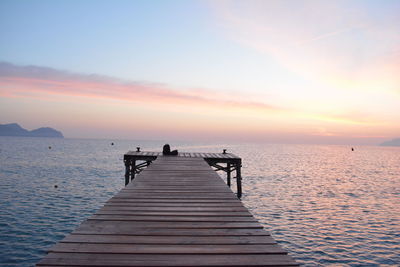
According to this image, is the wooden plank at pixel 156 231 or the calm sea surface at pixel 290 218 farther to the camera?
the calm sea surface at pixel 290 218

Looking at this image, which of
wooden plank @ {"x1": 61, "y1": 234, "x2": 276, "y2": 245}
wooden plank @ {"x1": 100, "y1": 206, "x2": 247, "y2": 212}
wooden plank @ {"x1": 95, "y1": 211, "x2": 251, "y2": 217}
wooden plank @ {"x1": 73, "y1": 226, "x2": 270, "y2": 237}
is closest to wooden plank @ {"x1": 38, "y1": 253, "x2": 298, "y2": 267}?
wooden plank @ {"x1": 61, "y1": 234, "x2": 276, "y2": 245}

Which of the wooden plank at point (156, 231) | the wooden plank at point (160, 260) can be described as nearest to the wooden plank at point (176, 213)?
the wooden plank at point (156, 231)

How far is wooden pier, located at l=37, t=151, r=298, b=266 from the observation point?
10.7 feet

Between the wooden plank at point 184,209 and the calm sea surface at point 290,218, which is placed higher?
the wooden plank at point 184,209

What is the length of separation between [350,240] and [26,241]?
1498 cm

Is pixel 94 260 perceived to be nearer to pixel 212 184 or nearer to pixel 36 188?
pixel 212 184

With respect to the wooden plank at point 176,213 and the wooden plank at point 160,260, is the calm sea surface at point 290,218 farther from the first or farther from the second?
the wooden plank at point 160,260

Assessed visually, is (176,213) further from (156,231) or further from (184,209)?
(156,231)

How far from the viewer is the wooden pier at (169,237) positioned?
325 centimetres

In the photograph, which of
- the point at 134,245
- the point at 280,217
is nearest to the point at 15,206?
the point at 280,217

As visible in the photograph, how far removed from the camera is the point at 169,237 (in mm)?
4039

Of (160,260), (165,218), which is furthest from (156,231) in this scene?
(160,260)

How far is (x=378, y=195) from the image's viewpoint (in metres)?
26.9

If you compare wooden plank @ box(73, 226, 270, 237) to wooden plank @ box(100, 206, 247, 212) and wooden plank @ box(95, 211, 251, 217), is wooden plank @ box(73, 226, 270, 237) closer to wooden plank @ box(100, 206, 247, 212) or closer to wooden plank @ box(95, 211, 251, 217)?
wooden plank @ box(95, 211, 251, 217)
